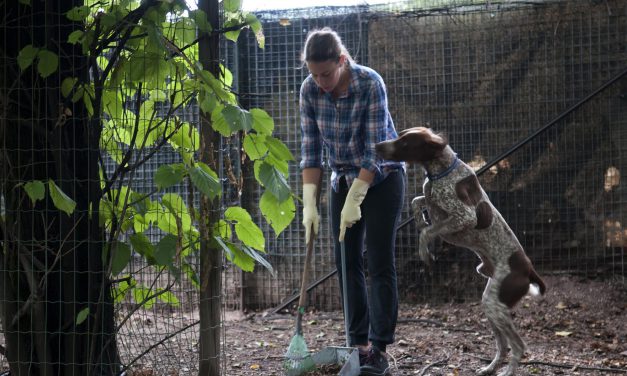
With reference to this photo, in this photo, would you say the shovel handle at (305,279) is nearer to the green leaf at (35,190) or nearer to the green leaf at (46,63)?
the green leaf at (35,190)

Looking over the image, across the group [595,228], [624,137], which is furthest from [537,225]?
[624,137]

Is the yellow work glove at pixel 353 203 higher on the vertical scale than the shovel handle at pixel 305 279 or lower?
higher

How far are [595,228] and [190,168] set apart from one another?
5026mm

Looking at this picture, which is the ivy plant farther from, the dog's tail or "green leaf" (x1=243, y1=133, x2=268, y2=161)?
the dog's tail

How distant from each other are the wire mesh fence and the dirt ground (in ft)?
1.13

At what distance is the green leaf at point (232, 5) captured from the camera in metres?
3.40

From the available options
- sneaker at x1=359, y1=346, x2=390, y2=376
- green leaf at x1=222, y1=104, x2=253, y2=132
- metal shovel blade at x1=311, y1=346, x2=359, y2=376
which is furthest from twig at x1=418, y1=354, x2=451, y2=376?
green leaf at x1=222, y1=104, x2=253, y2=132

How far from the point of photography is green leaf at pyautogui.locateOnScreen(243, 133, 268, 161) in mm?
3238

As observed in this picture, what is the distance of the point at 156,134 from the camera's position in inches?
136

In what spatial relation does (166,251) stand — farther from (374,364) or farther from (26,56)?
(374,364)

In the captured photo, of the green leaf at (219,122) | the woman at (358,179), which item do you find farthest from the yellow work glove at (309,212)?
the green leaf at (219,122)

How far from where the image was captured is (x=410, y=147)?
154 inches

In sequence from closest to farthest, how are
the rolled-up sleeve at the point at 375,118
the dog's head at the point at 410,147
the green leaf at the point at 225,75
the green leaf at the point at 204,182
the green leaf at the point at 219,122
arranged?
the green leaf at the point at 204,182, the green leaf at the point at 219,122, the green leaf at the point at 225,75, the dog's head at the point at 410,147, the rolled-up sleeve at the point at 375,118

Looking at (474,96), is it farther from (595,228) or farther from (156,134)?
(156,134)
